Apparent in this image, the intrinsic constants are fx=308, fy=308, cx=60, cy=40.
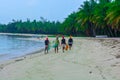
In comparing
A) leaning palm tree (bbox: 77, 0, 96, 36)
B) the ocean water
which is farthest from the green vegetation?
the ocean water

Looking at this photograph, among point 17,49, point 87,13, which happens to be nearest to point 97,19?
point 87,13

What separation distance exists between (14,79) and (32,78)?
2.60 ft

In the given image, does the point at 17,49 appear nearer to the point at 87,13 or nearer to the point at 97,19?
the point at 97,19

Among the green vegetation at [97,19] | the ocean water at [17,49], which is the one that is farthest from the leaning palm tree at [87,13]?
the ocean water at [17,49]

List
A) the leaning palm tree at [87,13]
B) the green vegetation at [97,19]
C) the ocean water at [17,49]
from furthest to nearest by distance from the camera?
the leaning palm tree at [87,13] → the green vegetation at [97,19] → the ocean water at [17,49]

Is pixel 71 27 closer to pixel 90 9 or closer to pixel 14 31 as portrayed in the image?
pixel 90 9

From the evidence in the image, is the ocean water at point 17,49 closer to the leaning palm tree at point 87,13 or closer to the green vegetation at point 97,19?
the green vegetation at point 97,19

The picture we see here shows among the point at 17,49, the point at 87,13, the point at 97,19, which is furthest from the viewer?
the point at 87,13

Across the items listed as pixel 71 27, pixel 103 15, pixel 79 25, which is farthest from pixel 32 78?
pixel 71 27

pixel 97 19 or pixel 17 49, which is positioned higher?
pixel 97 19

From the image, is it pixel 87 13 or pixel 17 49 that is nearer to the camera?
pixel 17 49

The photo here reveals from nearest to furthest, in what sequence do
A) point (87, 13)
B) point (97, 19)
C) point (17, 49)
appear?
point (17, 49), point (97, 19), point (87, 13)

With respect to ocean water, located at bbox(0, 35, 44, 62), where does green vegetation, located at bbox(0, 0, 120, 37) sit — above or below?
above

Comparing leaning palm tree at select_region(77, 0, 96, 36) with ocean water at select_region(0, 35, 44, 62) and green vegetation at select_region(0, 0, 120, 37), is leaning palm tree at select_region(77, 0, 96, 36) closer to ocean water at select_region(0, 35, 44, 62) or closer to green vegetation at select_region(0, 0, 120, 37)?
green vegetation at select_region(0, 0, 120, 37)
